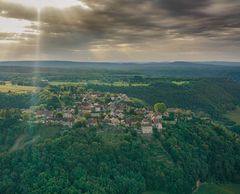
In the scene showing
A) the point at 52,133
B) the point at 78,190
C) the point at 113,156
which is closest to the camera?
the point at 78,190

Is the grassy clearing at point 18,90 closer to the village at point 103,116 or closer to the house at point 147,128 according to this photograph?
the village at point 103,116

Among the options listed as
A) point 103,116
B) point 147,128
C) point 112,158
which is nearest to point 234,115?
point 103,116

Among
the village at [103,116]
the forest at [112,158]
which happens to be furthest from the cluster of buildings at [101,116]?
the forest at [112,158]

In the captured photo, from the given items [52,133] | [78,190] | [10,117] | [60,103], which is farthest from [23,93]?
[78,190]

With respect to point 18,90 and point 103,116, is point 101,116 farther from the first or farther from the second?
point 18,90

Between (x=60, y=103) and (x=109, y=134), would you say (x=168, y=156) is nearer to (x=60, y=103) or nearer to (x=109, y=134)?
(x=109, y=134)
